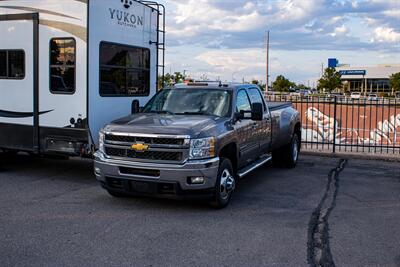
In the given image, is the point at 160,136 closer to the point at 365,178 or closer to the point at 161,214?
the point at 161,214

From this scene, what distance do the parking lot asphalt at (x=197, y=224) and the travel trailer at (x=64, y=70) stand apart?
0.94m

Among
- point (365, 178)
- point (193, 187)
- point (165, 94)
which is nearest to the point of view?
A: point (193, 187)

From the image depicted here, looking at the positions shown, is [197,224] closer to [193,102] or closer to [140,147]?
[140,147]

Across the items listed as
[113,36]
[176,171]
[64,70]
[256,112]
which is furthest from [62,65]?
[256,112]

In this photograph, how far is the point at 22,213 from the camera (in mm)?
6715

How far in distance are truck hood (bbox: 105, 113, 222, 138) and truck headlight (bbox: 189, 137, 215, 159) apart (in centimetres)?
10

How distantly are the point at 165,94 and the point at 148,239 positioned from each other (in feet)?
11.2

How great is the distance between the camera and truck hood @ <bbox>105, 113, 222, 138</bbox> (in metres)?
6.75

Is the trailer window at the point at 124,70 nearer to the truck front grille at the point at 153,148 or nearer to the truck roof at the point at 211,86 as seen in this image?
the truck roof at the point at 211,86

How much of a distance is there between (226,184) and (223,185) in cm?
10

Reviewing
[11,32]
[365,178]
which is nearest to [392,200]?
[365,178]

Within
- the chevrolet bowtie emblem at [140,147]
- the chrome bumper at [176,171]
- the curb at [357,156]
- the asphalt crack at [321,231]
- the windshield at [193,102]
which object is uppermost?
the windshield at [193,102]

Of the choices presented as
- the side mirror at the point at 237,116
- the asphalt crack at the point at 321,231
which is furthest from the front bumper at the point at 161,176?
the asphalt crack at the point at 321,231

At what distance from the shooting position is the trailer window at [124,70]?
344 inches
